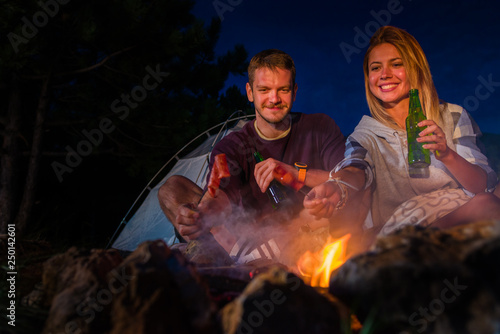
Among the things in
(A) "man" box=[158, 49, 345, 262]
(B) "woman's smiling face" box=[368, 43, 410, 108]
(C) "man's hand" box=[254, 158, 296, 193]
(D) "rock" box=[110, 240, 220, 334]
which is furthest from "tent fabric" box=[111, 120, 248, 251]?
(D) "rock" box=[110, 240, 220, 334]

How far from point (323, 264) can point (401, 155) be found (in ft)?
4.98

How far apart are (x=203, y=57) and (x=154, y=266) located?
18.3 ft

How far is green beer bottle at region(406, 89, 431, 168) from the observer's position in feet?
8.00

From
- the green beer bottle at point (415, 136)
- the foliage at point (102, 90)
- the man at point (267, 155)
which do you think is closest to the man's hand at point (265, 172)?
the man at point (267, 155)

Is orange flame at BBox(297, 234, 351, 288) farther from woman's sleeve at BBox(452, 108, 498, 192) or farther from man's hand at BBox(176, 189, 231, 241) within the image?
woman's sleeve at BBox(452, 108, 498, 192)

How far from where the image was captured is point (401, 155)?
274 cm

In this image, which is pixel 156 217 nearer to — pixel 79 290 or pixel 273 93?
pixel 273 93

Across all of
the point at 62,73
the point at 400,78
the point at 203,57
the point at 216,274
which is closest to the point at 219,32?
the point at 203,57

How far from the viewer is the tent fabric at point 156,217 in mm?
4141

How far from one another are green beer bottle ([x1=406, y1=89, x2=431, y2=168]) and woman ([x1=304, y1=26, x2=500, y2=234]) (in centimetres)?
9

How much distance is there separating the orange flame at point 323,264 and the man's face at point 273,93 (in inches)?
58.4

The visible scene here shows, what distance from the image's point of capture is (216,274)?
→ 1428 mm

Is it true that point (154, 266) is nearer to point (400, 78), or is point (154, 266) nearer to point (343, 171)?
point (343, 171)

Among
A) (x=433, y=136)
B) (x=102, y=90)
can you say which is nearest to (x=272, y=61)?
(x=433, y=136)
